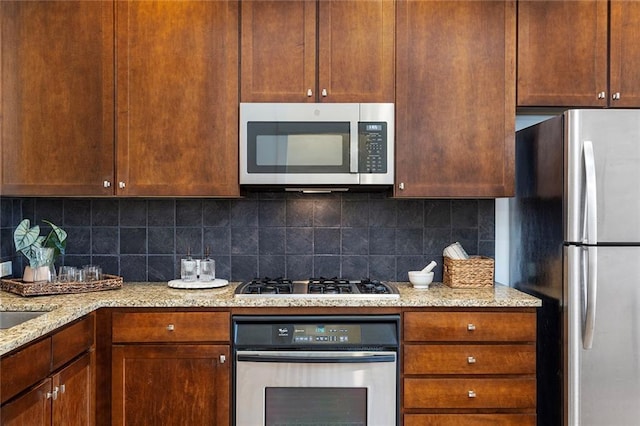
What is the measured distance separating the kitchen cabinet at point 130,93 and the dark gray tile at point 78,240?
40 cm

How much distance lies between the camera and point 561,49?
2.28 meters

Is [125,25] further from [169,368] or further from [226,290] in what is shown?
[169,368]

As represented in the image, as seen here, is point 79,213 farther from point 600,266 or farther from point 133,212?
point 600,266

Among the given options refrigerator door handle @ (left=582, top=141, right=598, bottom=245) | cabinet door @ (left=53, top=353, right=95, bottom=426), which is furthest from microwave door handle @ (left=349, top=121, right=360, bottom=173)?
cabinet door @ (left=53, top=353, right=95, bottom=426)

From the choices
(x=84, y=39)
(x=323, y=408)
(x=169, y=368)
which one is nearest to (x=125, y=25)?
(x=84, y=39)

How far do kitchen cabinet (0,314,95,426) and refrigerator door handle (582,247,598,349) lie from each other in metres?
2.04

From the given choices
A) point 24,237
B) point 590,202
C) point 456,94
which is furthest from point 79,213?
point 590,202

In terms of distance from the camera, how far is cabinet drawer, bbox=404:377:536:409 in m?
2.02

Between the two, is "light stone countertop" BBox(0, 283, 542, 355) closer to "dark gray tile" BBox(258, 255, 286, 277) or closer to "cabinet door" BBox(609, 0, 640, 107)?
"dark gray tile" BBox(258, 255, 286, 277)

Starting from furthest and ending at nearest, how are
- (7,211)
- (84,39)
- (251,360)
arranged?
1. (7,211)
2. (84,39)
3. (251,360)

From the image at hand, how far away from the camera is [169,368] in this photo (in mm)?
2033

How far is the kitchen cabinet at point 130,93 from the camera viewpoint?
2254 millimetres

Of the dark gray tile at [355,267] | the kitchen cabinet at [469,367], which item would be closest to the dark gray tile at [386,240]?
the dark gray tile at [355,267]

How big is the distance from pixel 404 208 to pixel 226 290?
106 centimetres
